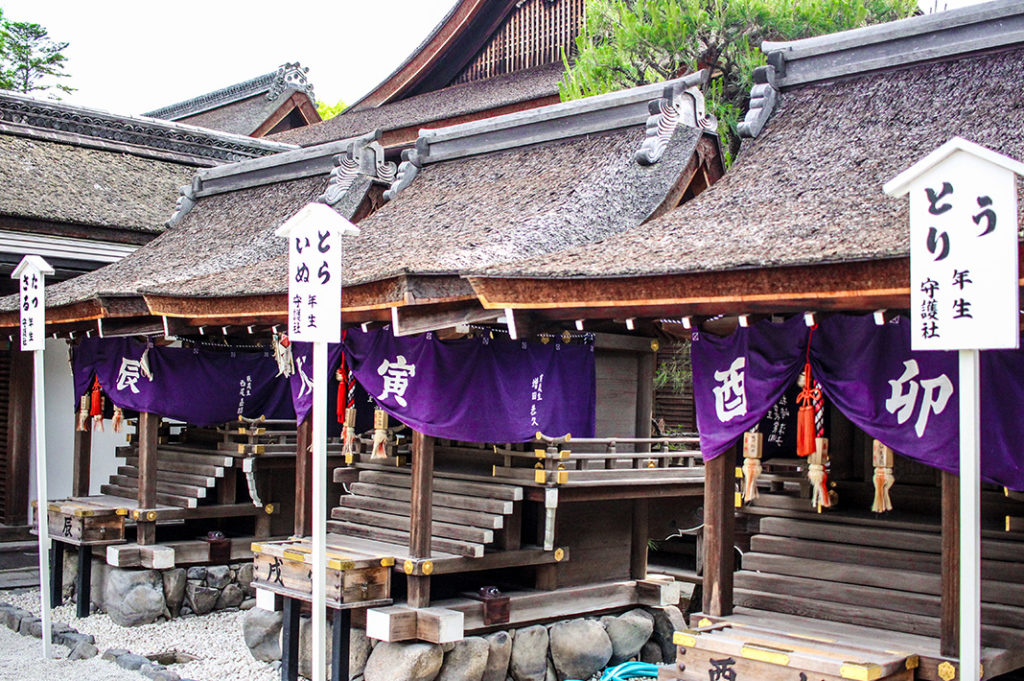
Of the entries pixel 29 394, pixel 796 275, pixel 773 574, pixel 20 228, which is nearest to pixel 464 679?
pixel 773 574

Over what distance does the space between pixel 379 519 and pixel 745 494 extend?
173 inches

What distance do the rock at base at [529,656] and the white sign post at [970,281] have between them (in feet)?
18.7

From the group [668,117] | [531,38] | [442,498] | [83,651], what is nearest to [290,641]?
[442,498]

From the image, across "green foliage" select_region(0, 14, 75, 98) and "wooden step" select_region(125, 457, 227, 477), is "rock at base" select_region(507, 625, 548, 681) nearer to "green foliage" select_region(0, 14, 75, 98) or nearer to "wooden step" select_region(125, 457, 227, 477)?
"wooden step" select_region(125, 457, 227, 477)

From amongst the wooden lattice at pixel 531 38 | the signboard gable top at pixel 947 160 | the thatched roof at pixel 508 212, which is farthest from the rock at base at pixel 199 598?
the wooden lattice at pixel 531 38

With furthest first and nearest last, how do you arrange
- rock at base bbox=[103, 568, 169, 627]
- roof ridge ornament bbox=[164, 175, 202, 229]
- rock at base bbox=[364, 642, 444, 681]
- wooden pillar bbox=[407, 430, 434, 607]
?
roof ridge ornament bbox=[164, 175, 202, 229], rock at base bbox=[103, 568, 169, 627], wooden pillar bbox=[407, 430, 434, 607], rock at base bbox=[364, 642, 444, 681]

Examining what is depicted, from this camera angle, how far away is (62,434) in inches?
615

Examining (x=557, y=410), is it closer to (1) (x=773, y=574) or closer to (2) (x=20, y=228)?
(1) (x=773, y=574)

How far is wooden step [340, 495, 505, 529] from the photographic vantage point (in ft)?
32.8

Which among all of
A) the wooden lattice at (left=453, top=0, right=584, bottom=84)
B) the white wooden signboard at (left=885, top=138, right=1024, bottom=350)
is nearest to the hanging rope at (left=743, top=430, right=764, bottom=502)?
the white wooden signboard at (left=885, top=138, right=1024, bottom=350)

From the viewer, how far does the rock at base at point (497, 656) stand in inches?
392

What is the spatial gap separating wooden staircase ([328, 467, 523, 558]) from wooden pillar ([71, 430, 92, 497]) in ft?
14.3

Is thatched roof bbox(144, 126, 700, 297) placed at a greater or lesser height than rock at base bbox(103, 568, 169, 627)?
greater

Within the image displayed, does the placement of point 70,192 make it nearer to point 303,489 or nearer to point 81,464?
point 81,464
